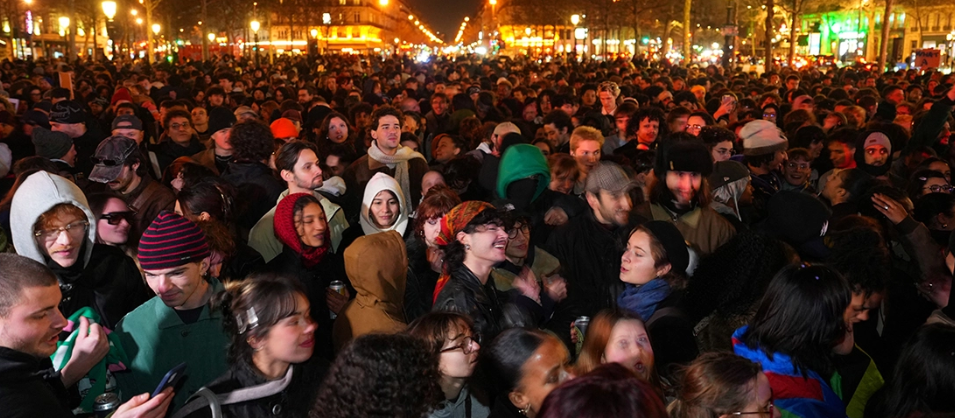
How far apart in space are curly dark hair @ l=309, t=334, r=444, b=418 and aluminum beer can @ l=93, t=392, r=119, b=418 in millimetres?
789

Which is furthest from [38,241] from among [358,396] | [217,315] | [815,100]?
[815,100]

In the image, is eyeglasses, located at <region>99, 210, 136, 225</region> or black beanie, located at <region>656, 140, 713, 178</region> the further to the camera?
black beanie, located at <region>656, 140, 713, 178</region>

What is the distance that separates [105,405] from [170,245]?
1163 mm

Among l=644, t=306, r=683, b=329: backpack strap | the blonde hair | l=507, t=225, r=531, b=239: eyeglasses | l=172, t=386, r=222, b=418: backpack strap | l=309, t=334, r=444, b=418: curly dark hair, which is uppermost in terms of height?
the blonde hair

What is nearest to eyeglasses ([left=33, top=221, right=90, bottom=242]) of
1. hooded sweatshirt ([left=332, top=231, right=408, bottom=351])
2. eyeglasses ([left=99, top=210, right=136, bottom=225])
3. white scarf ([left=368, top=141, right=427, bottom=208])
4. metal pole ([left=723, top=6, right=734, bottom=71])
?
eyeglasses ([left=99, top=210, right=136, bottom=225])

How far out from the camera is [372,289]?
4.53 m

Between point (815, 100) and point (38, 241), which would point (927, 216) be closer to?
point (38, 241)

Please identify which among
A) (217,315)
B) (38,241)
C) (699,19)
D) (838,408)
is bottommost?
(838,408)

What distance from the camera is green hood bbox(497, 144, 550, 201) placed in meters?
6.31

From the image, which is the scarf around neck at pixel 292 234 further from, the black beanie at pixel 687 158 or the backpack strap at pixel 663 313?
the black beanie at pixel 687 158

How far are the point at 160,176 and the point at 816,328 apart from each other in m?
7.26

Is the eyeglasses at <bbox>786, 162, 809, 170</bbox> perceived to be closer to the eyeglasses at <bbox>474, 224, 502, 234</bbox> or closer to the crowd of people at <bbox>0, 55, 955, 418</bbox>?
the crowd of people at <bbox>0, 55, 955, 418</bbox>

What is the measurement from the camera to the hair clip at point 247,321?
3.44 metres

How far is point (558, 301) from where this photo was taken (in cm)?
498
